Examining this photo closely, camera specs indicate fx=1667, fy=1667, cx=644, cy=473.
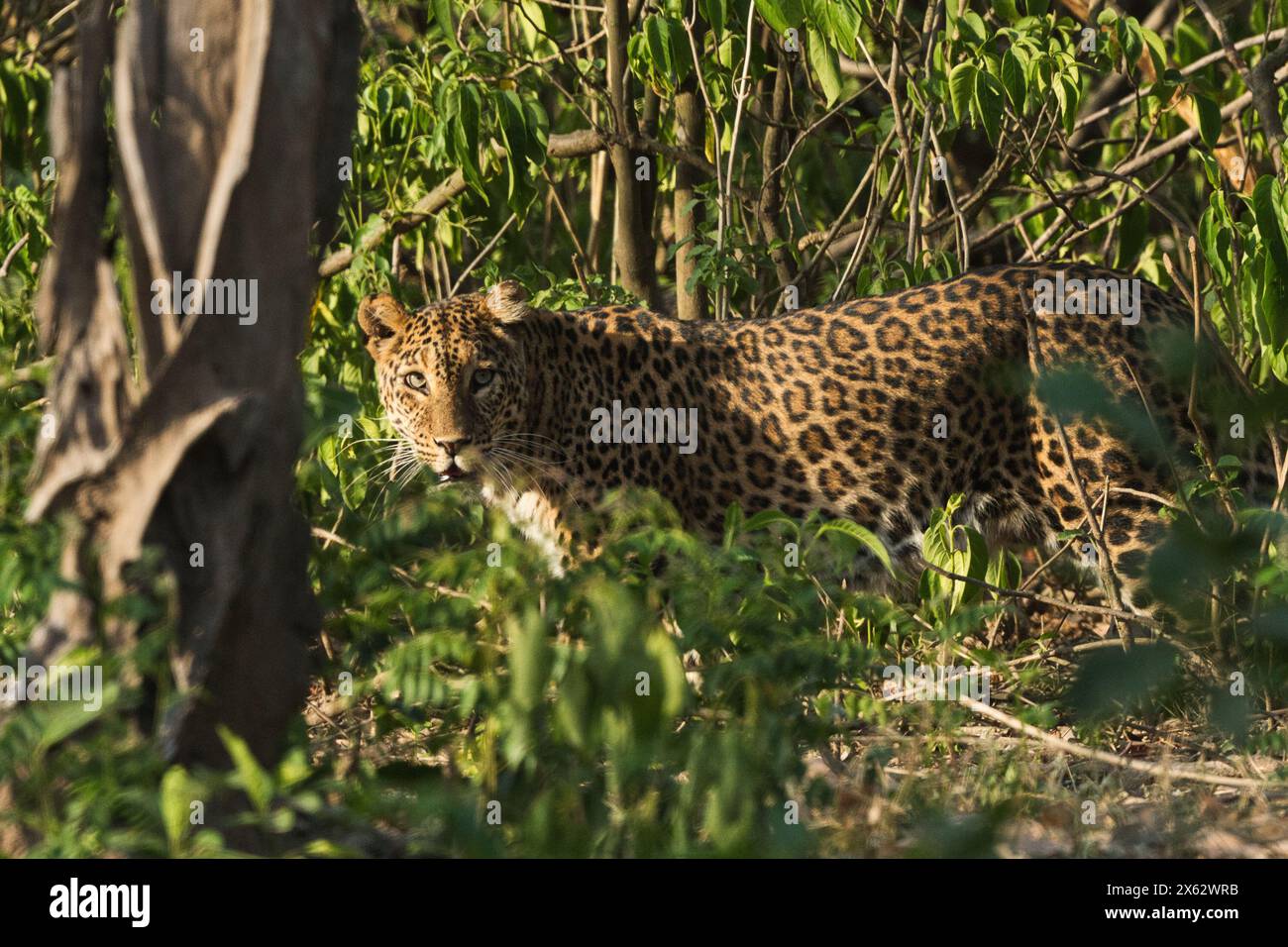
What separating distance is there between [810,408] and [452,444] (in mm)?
1434

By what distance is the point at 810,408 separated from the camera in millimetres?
6508

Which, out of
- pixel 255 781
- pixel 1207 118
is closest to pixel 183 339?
pixel 255 781

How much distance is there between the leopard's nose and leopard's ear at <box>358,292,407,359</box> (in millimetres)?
612

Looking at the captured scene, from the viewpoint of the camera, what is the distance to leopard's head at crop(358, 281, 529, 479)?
6.09 metres

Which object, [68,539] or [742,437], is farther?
[742,437]

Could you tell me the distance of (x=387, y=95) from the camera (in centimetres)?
Result: 733

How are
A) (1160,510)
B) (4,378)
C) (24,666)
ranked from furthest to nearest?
1. (1160,510)
2. (4,378)
3. (24,666)

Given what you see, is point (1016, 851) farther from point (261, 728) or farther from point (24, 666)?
point (24, 666)

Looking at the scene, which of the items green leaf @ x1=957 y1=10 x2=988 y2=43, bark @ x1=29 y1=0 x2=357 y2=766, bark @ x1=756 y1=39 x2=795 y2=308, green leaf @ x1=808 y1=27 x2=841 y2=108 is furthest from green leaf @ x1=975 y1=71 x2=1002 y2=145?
bark @ x1=29 y1=0 x2=357 y2=766

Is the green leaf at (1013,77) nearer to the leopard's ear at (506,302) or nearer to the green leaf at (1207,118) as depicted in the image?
the green leaf at (1207,118)

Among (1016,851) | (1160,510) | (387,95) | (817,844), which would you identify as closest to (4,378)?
(817,844)

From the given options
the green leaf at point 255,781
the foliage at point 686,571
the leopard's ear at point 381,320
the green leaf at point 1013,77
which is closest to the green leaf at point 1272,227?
the foliage at point 686,571

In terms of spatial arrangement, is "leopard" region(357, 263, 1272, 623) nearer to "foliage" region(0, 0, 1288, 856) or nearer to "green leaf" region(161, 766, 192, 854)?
"foliage" region(0, 0, 1288, 856)
